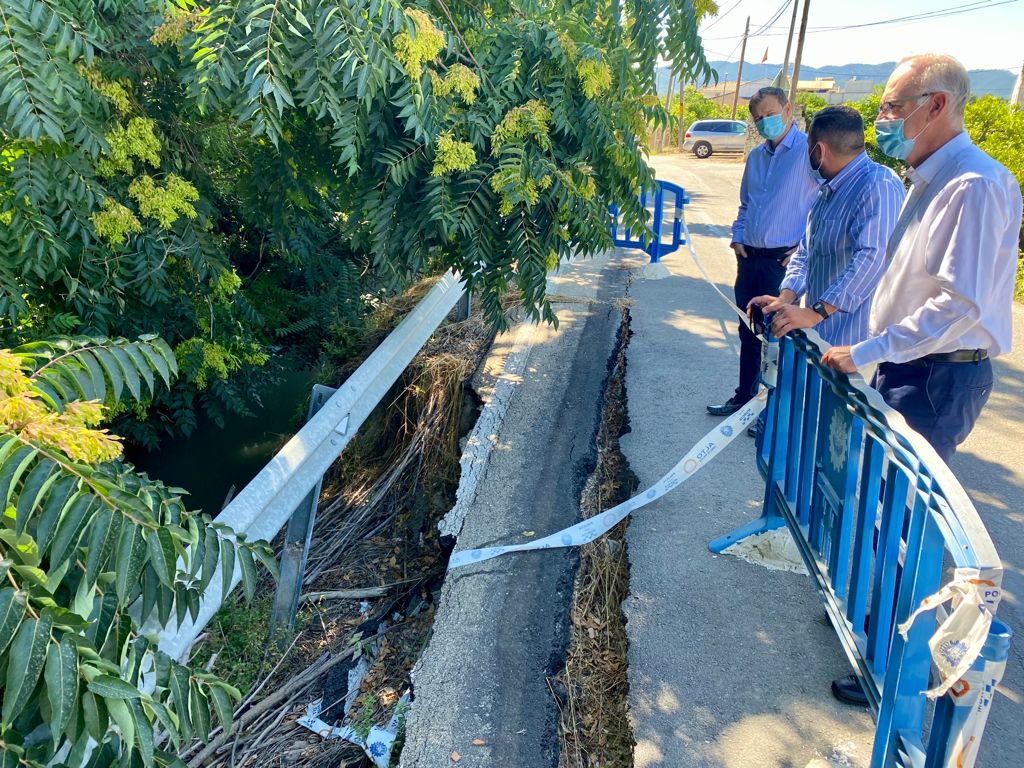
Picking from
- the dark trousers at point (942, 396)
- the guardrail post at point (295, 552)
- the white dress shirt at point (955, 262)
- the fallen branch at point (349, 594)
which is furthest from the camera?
the fallen branch at point (349, 594)

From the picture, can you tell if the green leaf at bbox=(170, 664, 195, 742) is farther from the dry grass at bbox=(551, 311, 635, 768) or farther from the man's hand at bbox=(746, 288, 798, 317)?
the man's hand at bbox=(746, 288, 798, 317)

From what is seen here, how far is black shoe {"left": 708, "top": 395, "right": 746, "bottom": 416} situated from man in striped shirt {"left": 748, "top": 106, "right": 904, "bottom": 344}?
1361 mm

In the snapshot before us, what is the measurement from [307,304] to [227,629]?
10.8ft

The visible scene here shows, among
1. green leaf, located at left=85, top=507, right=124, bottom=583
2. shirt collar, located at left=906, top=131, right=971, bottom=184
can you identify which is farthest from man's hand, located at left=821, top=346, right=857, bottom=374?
Result: green leaf, located at left=85, top=507, right=124, bottom=583

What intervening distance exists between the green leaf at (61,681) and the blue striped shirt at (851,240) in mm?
3224

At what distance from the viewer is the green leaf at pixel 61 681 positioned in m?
1.35

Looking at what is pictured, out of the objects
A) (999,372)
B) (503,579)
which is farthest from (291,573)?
(999,372)

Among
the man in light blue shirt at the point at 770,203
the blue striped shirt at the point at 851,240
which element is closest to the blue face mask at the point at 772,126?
the man in light blue shirt at the point at 770,203

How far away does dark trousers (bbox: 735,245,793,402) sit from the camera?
16.0ft

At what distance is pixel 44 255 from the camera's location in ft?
11.7

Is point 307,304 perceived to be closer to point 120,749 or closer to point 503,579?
point 503,579

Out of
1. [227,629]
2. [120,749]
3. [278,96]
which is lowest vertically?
[227,629]

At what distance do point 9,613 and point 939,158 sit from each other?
3.09 meters

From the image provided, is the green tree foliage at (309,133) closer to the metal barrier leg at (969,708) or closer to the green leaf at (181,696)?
the green leaf at (181,696)
